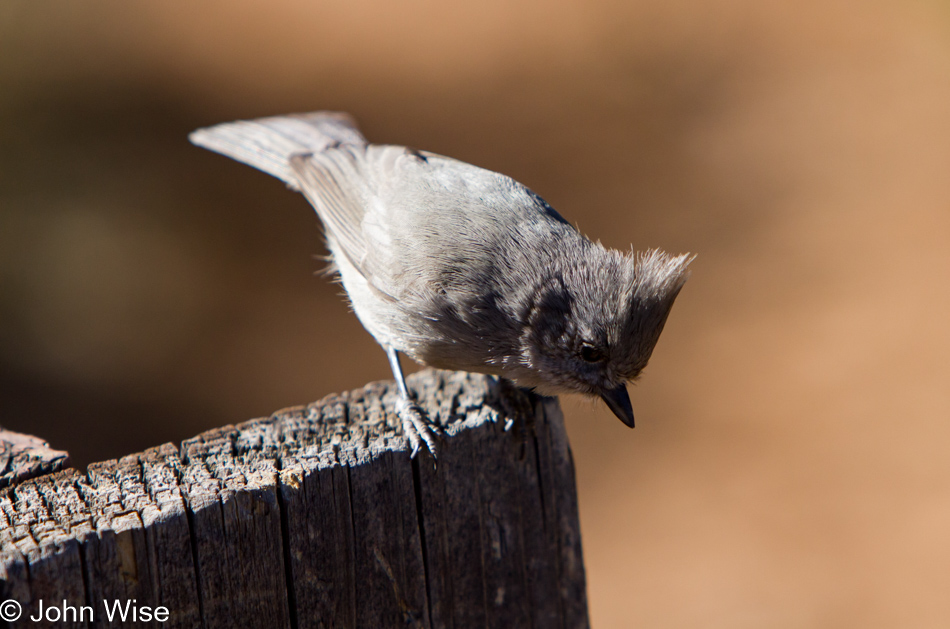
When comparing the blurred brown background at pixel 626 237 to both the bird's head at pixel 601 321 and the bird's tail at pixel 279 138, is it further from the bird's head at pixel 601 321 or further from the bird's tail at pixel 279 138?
the bird's tail at pixel 279 138

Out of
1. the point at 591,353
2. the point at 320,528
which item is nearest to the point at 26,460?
the point at 320,528

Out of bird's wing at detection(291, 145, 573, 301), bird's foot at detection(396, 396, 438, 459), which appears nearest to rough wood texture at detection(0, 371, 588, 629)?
bird's foot at detection(396, 396, 438, 459)

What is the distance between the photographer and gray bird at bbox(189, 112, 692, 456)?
2811 millimetres

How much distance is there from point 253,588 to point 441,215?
1610 mm

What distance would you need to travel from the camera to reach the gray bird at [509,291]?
9.22 ft

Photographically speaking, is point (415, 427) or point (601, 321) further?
point (601, 321)

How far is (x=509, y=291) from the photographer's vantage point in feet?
9.61

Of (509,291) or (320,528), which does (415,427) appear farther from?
(509,291)

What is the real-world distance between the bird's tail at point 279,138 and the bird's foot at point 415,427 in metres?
2.03

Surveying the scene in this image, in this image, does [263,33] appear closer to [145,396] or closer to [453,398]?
[145,396]

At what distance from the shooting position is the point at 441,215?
309 centimetres

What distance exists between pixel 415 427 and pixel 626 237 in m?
5.55

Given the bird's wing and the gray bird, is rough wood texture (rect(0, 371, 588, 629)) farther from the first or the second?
the bird's wing

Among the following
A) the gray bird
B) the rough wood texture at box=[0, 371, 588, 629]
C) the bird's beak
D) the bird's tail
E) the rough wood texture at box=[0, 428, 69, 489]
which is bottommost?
the rough wood texture at box=[0, 371, 588, 629]
